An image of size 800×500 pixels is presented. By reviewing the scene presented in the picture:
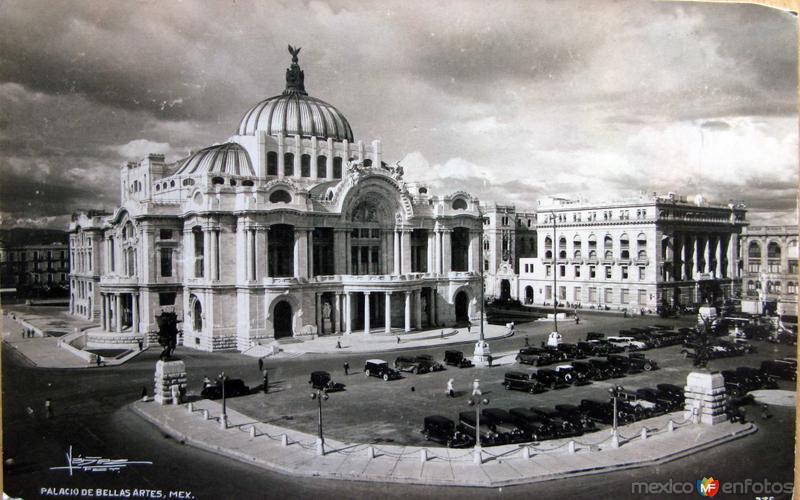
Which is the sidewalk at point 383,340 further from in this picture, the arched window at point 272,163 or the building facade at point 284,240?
the arched window at point 272,163

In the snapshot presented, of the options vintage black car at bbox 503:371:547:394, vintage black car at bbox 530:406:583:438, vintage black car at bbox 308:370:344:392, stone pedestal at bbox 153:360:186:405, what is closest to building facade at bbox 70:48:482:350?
vintage black car at bbox 308:370:344:392

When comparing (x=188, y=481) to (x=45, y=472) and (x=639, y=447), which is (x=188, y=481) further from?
(x=639, y=447)

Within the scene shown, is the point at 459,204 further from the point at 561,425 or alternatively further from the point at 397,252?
the point at 561,425

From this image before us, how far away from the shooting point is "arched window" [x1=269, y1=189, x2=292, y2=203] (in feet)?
125

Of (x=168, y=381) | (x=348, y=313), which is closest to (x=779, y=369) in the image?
(x=168, y=381)

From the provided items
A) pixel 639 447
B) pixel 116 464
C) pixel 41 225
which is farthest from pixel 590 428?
pixel 41 225

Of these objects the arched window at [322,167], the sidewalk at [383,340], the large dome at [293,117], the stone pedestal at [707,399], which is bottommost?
the sidewalk at [383,340]

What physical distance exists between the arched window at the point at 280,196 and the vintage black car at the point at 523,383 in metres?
19.5

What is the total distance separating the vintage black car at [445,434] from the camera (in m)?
18.7

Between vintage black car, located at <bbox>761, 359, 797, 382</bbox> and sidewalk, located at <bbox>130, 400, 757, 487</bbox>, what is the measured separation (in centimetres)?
370

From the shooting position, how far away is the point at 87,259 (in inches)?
1953

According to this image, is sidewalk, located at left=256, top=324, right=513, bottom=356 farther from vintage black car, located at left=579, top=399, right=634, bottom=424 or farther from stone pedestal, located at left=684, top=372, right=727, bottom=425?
stone pedestal, located at left=684, top=372, right=727, bottom=425
